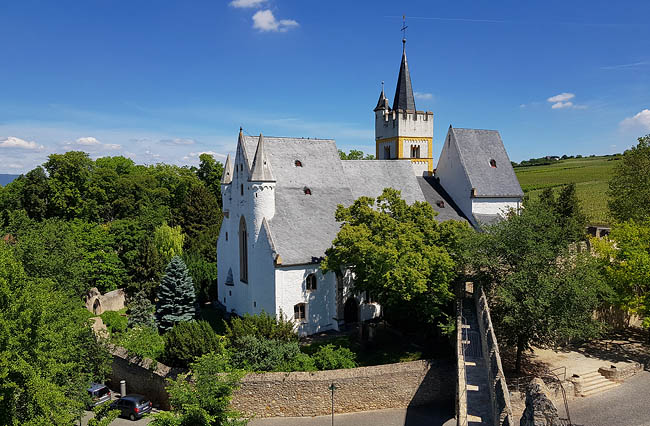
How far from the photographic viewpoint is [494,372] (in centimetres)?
1536

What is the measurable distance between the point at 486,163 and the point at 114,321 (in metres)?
31.6

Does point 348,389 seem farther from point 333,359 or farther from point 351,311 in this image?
point 351,311

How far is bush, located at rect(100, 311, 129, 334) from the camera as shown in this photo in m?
31.6

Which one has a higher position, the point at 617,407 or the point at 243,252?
the point at 243,252

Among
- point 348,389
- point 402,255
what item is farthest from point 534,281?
point 348,389

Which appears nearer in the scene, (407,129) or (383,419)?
(383,419)

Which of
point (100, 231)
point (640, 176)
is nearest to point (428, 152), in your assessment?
point (640, 176)

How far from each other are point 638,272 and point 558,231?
5.93 meters

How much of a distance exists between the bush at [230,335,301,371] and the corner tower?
22865 mm

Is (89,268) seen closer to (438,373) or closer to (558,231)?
(438,373)

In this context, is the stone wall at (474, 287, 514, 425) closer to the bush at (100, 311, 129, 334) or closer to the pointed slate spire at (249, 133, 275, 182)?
the pointed slate spire at (249, 133, 275, 182)

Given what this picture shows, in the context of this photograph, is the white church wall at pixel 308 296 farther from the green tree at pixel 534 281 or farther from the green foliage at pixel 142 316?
the green foliage at pixel 142 316

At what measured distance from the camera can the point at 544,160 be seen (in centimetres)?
13700

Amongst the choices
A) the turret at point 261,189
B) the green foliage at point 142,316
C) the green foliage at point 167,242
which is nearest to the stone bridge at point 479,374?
the turret at point 261,189
